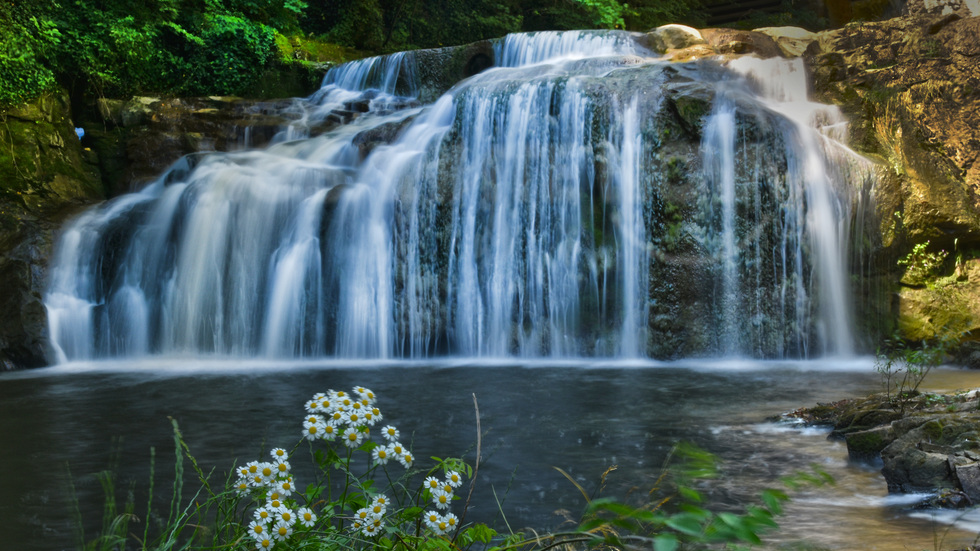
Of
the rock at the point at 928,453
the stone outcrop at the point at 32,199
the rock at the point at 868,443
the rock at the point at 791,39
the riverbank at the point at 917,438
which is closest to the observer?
the riverbank at the point at 917,438

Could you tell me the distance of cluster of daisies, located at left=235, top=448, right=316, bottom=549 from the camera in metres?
1.88

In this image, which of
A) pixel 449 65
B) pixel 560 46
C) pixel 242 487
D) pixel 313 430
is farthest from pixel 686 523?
pixel 449 65

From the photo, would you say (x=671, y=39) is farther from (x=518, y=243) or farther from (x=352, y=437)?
(x=352, y=437)

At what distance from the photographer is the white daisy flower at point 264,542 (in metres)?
1.86

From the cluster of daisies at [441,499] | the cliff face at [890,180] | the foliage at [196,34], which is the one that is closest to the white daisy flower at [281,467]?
the cluster of daisies at [441,499]

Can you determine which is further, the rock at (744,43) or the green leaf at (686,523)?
the rock at (744,43)

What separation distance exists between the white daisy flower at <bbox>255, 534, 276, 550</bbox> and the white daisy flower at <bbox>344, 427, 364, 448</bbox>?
0.32 metres

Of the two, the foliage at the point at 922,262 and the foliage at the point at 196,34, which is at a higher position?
the foliage at the point at 196,34

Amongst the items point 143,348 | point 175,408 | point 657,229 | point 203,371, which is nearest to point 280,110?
point 143,348

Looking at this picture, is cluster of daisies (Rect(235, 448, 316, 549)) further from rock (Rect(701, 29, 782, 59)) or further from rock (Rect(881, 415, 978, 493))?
rock (Rect(701, 29, 782, 59))

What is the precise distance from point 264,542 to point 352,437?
0.35 meters

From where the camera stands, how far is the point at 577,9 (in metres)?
22.7

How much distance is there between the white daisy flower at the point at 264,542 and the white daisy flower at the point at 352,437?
0.32 m

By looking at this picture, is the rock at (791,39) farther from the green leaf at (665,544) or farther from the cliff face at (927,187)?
the green leaf at (665,544)
